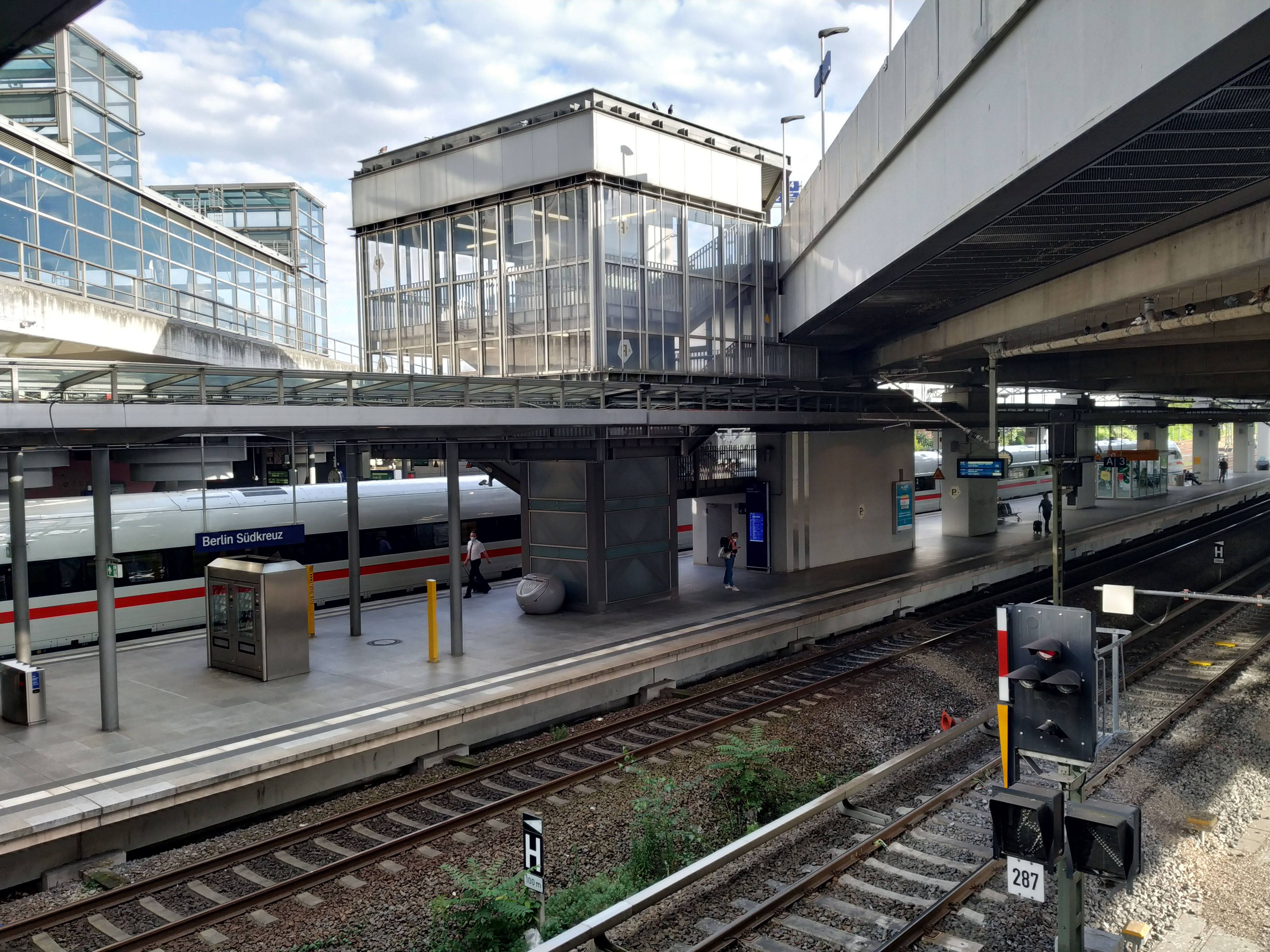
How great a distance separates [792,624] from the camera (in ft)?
59.6

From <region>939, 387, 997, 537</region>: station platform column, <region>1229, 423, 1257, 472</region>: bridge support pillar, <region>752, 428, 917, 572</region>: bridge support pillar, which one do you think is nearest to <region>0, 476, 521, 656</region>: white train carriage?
<region>752, 428, 917, 572</region>: bridge support pillar

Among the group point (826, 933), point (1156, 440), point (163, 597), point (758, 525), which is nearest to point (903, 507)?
point (758, 525)

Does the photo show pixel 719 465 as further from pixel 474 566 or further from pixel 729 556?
pixel 474 566

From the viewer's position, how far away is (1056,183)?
8492mm

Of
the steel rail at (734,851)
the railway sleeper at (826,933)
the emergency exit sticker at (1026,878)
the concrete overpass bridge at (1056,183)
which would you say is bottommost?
the railway sleeper at (826,933)

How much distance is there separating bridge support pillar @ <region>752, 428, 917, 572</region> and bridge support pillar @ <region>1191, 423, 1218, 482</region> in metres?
44.7

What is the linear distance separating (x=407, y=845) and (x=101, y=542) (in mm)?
5715

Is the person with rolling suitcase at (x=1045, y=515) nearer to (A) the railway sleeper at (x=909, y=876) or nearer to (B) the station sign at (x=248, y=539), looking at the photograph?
(A) the railway sleeper at (x=909, y=876)

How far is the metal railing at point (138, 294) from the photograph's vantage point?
1822 centimetres

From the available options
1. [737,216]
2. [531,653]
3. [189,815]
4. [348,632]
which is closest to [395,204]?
[737,216]

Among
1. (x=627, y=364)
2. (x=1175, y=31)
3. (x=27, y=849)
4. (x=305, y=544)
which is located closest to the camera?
(x=1175, y=31)

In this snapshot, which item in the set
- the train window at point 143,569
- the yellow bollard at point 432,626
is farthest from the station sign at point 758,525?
the train window at point 143,569

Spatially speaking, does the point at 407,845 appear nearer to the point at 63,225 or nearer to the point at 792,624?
the point at 792,624

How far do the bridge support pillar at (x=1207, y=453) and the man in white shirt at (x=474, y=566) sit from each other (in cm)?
5861
